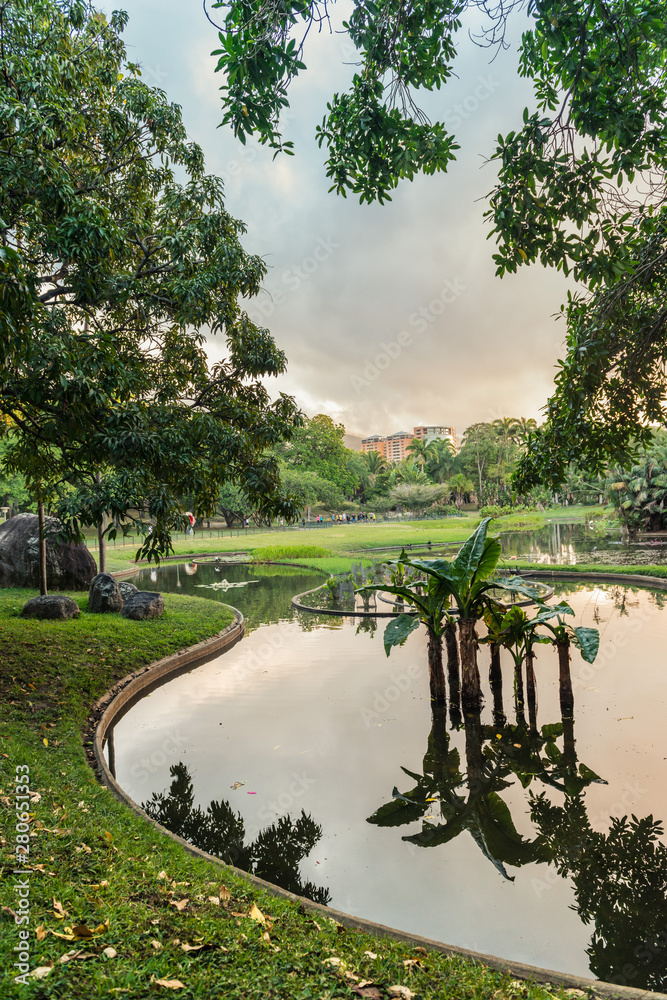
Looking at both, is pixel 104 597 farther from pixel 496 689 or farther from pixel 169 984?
pixel 169 984

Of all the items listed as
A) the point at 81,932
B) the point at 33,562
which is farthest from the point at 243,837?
the point at 33,562

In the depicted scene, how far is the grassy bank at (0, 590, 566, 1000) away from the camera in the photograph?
273cm

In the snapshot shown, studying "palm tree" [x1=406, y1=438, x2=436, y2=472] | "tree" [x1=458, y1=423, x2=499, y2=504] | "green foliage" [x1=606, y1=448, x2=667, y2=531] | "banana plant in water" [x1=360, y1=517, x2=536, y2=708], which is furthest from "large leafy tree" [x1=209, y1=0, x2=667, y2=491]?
"palm tree" [x1=406, y1=438, x2=436, y2=472]

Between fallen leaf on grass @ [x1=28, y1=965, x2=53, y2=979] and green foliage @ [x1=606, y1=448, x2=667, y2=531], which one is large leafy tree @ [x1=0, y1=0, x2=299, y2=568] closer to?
fallen leaf on grass @ [x1=28, y1=965, x2=53, y2=979]

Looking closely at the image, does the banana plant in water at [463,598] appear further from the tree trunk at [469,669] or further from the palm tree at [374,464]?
the palm tree at [374,464]

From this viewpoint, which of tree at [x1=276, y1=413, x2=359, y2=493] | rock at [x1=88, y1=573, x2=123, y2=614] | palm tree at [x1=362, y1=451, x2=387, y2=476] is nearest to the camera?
rock at [x1=88, y1=573, x2=123, y2=614]

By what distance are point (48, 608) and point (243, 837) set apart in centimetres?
915

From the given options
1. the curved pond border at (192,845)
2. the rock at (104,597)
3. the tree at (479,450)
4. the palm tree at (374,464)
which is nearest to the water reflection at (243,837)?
the curved pond border at (192,845)

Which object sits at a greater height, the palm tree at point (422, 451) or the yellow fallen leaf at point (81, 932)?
the palm tree at point (422, 451)

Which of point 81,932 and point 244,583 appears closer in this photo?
point 81,932

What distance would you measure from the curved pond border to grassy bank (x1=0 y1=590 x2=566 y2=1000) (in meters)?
0.20

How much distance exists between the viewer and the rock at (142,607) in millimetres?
13547

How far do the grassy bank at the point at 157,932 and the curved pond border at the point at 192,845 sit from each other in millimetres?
197

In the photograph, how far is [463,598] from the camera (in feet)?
26.7
